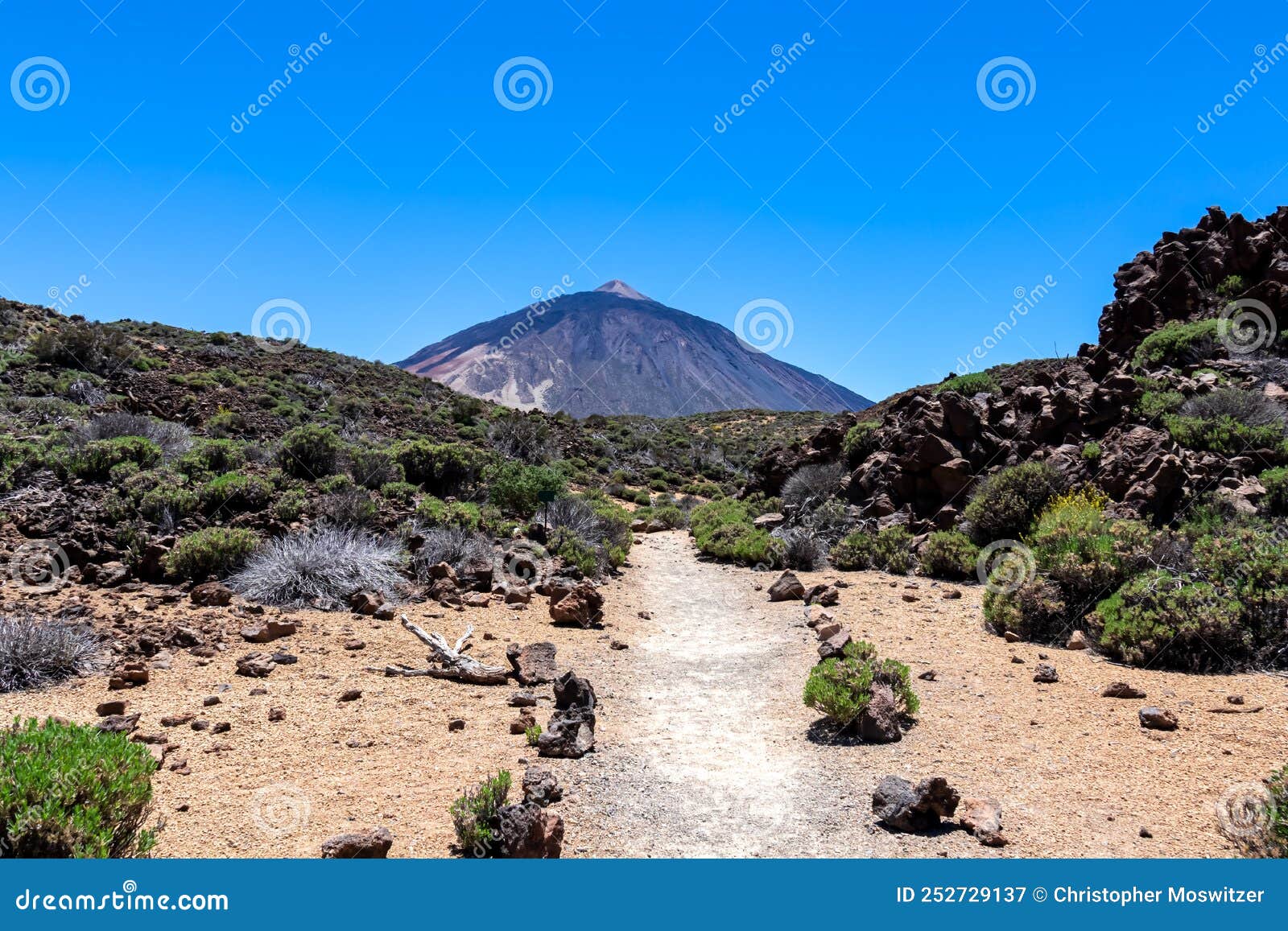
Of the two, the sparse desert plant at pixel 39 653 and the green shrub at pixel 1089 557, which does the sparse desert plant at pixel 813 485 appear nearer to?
the green shrub at pixel 1089 557

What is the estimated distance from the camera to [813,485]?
16781 mm

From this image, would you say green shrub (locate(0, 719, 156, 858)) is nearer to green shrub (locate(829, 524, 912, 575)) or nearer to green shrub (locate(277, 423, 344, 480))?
green shrub (locate(277, 423, 344, 480))

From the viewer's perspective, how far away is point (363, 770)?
4.57 m

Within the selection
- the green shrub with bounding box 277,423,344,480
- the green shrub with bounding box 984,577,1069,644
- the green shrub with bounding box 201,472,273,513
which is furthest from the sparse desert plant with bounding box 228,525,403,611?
the green shrub with bounding box 984,577,1069,644

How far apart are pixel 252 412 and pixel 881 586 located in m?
17.0

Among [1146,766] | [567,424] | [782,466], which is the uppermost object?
[567,424]

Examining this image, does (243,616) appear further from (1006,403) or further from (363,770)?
(1006,403)

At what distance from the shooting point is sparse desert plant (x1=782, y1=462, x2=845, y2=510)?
16.3 m

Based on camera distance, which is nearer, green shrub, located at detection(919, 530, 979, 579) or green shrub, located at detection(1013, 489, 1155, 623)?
green shrub, located at detection(1013, 489, 1155, 623)

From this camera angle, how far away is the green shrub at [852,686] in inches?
214

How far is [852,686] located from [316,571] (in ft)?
20.4

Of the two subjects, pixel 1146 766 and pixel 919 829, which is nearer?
pixel 919 829

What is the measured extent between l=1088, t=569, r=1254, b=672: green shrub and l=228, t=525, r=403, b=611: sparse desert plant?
790cm

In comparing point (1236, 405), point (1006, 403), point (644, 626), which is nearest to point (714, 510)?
point (1006, 403)
